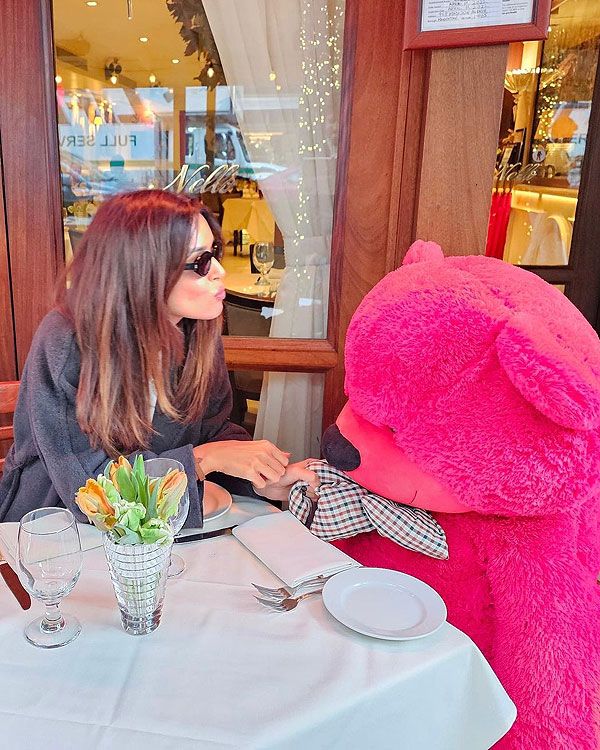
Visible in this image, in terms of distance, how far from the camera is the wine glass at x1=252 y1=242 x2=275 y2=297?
2.00m

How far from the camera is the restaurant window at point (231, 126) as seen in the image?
6.00ft

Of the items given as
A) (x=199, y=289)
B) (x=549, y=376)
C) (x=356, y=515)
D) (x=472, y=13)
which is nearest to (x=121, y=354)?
(x=199, y=289)

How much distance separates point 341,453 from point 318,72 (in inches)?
48.5

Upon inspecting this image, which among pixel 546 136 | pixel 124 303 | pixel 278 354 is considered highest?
pixel 546 136

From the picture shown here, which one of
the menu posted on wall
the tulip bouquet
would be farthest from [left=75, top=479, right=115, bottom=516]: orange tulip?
the menu posted on wall

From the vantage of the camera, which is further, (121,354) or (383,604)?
(121,354)

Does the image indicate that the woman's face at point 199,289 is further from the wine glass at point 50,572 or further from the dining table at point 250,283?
the dining table at point 250,283

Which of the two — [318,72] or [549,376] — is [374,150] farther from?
[549,376]

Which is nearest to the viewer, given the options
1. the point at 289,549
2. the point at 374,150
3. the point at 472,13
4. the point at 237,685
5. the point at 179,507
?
the point at 237,685

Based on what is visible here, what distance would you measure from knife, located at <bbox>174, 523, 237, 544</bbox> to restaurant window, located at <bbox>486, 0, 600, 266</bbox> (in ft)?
8.77

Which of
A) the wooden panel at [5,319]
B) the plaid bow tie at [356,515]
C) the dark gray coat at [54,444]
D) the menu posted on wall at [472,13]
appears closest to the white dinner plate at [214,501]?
the dark gray coat at [54,444]

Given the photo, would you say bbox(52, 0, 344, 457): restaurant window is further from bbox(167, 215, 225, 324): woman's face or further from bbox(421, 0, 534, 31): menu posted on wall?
bbox(167, 215, 225, 324): woman's face

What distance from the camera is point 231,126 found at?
1.92 m

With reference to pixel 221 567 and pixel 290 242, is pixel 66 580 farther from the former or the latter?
pixel 290 242
